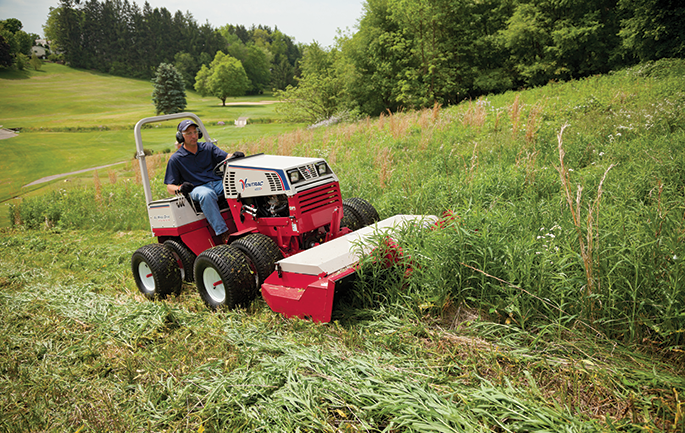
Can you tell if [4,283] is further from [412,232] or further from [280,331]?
[412,232]

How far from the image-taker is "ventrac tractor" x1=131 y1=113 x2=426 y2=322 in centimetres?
341

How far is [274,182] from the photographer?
12.9 ft

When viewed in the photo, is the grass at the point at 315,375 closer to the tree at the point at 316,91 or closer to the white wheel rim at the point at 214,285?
the white wheel rim at the point at 214,285

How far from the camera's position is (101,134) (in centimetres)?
1232

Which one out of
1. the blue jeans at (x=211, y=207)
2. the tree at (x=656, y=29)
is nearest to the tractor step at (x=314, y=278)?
the blue jeans at (x=211, y=207)

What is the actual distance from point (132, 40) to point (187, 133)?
13.6 meters

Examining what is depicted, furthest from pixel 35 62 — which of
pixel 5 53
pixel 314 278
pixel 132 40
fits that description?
pixel 314 278

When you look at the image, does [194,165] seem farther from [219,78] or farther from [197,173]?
[219,78]

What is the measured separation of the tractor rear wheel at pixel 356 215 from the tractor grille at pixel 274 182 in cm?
97

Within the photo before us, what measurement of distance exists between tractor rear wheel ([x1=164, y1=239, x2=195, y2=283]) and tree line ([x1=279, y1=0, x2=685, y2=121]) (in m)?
17.0

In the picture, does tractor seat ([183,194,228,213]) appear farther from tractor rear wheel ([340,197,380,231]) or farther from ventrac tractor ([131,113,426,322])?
tractor rear wheel ([340,197,380,231])

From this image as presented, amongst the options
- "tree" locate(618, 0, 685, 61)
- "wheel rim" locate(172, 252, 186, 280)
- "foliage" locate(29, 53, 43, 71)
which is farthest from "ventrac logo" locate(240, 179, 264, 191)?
"tree" locate(618, 0, 685, 61)

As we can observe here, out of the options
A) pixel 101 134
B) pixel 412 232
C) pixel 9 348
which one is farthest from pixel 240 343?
pixel 101 134

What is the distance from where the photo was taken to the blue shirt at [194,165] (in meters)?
4.63
